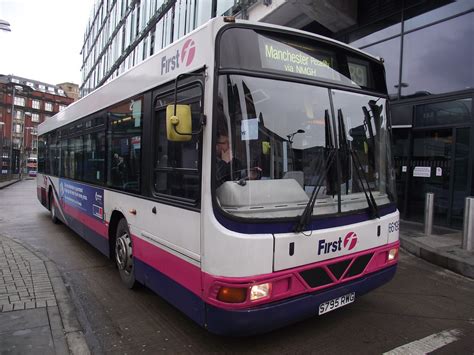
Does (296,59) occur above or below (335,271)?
above

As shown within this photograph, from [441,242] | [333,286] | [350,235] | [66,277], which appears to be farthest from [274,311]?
[441,242]

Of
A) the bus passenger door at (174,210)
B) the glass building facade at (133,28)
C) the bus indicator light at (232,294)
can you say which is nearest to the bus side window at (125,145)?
the bus passenger door at (174,210)

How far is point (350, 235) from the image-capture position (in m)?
3.57

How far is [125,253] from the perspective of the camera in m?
4.93

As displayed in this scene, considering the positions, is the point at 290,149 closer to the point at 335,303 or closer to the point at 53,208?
the point at 335,303

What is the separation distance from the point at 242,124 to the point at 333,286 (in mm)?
1668

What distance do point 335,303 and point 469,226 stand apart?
185 inches

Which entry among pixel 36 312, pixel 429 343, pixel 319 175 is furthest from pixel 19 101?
pixel 429 343

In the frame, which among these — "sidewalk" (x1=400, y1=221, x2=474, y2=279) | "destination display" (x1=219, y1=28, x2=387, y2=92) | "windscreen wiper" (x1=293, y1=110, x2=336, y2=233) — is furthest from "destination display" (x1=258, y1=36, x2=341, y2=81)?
"sidewalk" (x1=400, y1=221, x2=474, y2=279)

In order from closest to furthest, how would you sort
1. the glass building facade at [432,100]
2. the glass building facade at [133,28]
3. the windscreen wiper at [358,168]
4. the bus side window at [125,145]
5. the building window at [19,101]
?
the windscreen wiper at [358,168] → the bus side window at [125,145] → the glass building facade at [432,100] → the glass building facade at [133,28] → the building window at [19,101]

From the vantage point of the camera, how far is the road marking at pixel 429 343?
3.44m

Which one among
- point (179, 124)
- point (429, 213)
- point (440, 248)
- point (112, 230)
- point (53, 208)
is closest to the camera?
point (179, 124)

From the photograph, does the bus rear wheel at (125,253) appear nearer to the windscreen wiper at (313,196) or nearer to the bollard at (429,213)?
the windscreen wiper at (313,196)

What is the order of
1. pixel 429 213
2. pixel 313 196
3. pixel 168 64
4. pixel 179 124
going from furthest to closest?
pixel 429 213
pixel 168 64
pixel 313 196
pixel 179 124
